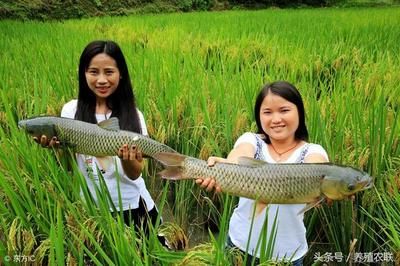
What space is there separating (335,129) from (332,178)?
0.85m

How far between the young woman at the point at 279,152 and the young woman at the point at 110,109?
1.30 feet

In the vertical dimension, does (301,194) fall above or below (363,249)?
above

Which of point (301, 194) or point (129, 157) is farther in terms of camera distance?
point (129, 157)

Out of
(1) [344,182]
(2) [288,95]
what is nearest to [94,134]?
(2) [288,95]

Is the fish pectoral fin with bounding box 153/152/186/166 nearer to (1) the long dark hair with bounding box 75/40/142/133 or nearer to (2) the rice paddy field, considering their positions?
(2) the rice paddy field

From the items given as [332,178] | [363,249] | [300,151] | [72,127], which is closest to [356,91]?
[363,249]

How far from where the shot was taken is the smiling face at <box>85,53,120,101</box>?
1644 mm

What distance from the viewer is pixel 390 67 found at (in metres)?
3.15

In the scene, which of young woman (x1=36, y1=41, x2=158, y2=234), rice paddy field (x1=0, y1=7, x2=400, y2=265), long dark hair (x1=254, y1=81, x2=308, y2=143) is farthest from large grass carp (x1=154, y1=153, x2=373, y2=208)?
young woman (x1=36, y1=41, x2=158, y2=234)

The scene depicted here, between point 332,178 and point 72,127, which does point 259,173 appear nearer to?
point 332,178

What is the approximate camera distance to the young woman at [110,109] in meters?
1.64

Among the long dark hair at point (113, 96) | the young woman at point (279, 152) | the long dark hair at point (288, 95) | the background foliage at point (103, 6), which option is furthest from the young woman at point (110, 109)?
the background foliage at point (103, 6)

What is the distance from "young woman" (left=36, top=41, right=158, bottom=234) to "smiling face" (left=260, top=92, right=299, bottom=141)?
483 mm

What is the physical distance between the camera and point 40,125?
1448 millimetres
